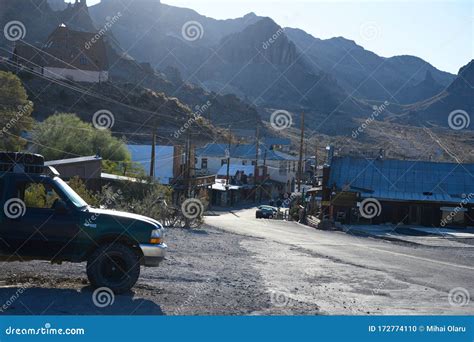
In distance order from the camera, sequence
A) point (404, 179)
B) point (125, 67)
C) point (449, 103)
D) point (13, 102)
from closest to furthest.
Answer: point (13, 102) < point (404, 179) < point (125, 67) < point (449, 103)

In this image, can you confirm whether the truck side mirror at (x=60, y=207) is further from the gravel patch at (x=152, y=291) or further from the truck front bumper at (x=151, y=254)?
the truck front bumper at (x=151, y=254)

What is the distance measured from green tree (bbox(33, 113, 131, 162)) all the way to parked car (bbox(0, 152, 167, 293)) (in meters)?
33.3

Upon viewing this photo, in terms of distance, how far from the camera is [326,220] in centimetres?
4291

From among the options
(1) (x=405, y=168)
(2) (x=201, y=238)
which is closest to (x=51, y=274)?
(2) (x=201, y=238)

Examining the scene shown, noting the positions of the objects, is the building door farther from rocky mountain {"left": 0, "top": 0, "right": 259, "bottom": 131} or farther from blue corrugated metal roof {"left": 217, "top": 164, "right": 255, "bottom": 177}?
rocky mountain {"left": 0, "top": 0, "right": 259, "bottom": 131}

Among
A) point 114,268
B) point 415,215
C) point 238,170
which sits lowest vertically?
point 114,268

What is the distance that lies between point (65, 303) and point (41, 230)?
59.8 inches

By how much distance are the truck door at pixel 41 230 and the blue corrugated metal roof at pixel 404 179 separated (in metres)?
39.6

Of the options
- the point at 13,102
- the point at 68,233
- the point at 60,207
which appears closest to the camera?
the point at 60,207

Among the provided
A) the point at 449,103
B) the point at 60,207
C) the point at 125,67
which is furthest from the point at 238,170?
the point at 449,103

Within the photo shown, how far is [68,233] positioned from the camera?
10.2 m

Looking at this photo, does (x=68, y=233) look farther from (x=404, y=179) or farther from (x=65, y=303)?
(x=404, y=179)

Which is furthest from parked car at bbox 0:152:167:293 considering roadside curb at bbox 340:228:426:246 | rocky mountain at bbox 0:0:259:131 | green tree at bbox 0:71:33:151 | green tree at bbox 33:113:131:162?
rocky mountain at bbox 0:0:259:131

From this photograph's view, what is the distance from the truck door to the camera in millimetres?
10102
